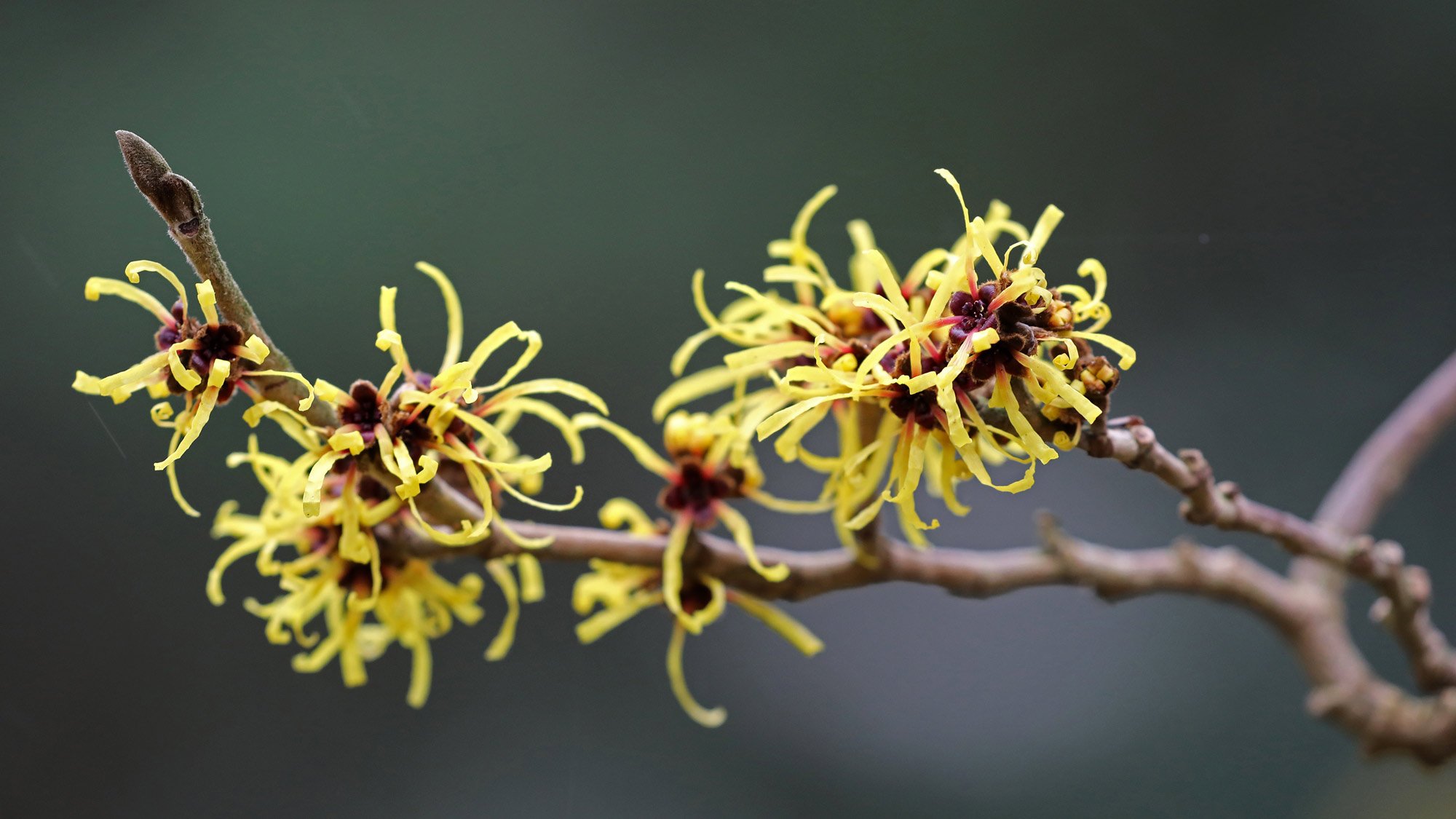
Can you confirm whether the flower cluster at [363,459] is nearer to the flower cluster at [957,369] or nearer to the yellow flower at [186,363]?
the yellow flower at [186,363]

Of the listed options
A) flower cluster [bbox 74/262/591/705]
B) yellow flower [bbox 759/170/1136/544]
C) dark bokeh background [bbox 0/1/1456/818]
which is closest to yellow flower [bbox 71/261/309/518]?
flower cluster [bbox 74/262/591/705]

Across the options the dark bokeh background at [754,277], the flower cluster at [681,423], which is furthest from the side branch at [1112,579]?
the dark bokeh background at [754,277]

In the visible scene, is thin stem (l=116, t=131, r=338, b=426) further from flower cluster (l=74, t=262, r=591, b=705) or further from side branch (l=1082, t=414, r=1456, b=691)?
side branch (l=1082, t=414, r=1456, b=691)

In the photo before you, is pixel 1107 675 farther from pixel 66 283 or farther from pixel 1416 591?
pixel 66 283

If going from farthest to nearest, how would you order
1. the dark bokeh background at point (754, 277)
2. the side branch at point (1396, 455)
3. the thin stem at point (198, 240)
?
1. the dark bokeh background at point (754, 277)
2. the side branch at point (1396, 455)
3. the thin stem at point (198, 240)

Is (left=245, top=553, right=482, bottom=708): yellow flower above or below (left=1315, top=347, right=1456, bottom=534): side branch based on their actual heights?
above

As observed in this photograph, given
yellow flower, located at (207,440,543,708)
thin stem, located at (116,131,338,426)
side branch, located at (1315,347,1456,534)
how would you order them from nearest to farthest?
1. thin stem, located at (116,131,338,426)
2. yellow flower, located at (207,440,543,708)
3. side branch, located at (1315,347,1456,534)

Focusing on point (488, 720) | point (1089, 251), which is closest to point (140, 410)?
point (488, 720)
